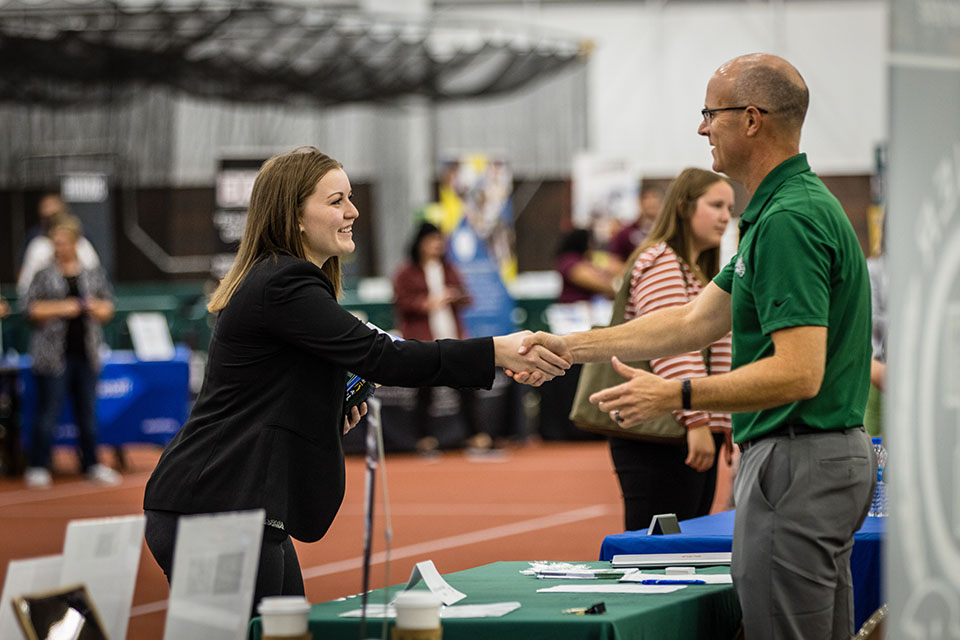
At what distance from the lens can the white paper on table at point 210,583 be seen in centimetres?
206

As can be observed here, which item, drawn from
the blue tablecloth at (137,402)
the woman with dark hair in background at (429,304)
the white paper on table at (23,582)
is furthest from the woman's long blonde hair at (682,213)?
the blue tablecloth at (137,402)

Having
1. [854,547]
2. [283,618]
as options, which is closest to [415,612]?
[283,618]

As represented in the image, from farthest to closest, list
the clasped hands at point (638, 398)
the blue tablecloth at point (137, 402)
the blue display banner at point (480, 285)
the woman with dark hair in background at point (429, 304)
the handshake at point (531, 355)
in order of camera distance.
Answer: the blue display banner at point (480, 285), the woman with dark hair in background at point (429, 304), the blue tablecloth at point (137, 402), the handshake at point (531, 355), the clasped hands at point (638, 398)

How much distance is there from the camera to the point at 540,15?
19141 millimetres

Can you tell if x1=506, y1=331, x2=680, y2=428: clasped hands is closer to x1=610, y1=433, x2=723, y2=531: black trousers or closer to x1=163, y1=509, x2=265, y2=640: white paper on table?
x1=163, y1=509, x2=265, y2=640: white paper on table

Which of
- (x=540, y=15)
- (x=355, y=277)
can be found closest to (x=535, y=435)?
(x=355, y=277)

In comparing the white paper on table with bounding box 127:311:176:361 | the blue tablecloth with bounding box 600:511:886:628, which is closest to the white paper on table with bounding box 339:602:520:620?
the blue tablecloth with bounding box 600:511:886:628

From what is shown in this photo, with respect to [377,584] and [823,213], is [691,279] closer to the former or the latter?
[823,213]

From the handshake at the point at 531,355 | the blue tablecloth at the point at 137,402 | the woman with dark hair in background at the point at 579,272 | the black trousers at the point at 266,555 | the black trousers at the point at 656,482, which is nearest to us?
the black trousers at the point at 266,555

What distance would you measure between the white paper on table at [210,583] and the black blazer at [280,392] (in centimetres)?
53

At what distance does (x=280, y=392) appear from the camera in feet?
8.82

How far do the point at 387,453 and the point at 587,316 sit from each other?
7.06 ft

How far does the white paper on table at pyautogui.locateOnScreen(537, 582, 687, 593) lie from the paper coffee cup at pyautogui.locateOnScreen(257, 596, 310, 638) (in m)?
0.72

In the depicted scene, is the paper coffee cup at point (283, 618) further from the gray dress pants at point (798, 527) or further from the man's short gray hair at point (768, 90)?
the man's short gray hair at point (768, 90)
